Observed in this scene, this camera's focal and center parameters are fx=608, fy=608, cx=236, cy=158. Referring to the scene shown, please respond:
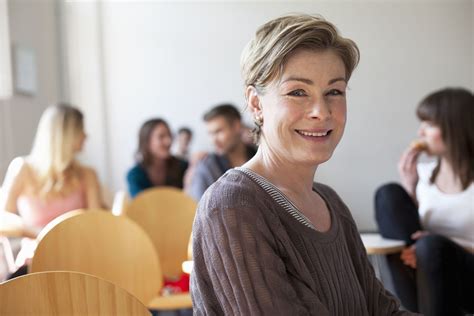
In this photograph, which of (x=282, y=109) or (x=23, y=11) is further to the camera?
(x=23, y=11)

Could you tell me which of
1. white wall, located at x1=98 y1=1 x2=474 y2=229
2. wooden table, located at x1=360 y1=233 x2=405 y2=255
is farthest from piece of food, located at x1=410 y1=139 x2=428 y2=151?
white wall, located at x1=98 y1=1 x2=474 y2=229

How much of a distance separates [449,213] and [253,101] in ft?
5.26

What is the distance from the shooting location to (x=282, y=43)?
3.70 ft

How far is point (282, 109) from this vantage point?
117 centimetres

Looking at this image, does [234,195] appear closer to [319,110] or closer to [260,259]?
[260,259]

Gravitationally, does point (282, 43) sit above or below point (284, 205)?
above

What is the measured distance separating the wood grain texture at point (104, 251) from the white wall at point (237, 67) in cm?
381

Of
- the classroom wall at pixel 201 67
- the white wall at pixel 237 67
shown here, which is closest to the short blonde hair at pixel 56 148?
the classroom wall at pixel 201 67

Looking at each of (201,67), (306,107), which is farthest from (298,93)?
(201,67)

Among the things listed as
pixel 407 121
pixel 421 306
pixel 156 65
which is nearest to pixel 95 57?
pixel 156 65

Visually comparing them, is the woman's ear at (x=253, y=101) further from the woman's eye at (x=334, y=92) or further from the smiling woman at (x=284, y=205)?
the woman's eye at (x=334, y=92)

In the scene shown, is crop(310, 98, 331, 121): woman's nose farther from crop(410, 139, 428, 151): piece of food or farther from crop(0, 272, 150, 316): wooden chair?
crop(410, 139, 428, 151): piece of food

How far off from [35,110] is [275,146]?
4.65 metres

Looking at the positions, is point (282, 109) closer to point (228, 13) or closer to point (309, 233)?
point (309, 233)
